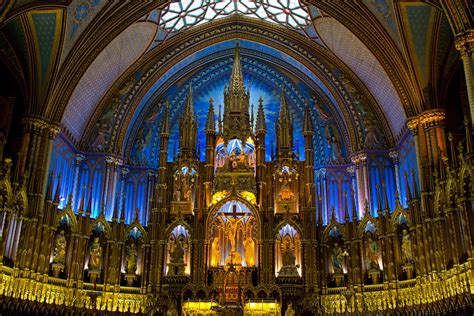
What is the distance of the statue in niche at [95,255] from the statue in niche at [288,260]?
8209 mm

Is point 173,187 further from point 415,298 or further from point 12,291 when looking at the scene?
point 415,298

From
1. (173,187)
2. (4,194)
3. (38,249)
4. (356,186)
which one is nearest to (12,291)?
(38,249)

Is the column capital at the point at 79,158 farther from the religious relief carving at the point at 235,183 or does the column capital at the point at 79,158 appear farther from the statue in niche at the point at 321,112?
the statue in niche at the point at 321,112

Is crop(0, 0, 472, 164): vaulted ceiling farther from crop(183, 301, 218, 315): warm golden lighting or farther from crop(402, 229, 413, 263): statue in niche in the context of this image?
crop(183, 301, 218, 315): warm golden lighting

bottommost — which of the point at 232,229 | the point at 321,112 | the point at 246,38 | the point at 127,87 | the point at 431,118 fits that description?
the point at 232,229

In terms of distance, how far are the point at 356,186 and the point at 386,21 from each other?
815 centimetres

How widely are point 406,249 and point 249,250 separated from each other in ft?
23.6

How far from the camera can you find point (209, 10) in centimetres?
2888

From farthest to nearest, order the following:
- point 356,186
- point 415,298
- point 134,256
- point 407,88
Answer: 1. point 356,186
2. point 134,256
3. point 407,88
4. point 415,298

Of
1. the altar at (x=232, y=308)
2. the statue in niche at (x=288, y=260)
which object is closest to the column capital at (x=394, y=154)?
the statue in niche at (x=288, y=260)

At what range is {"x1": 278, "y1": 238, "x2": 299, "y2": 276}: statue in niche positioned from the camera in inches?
943

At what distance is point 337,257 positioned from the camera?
24.5 meters

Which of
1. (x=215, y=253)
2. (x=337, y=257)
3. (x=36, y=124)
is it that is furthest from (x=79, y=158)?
(x=337, y=257)

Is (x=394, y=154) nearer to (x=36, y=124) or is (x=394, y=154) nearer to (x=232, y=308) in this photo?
(x=232, y=308)
